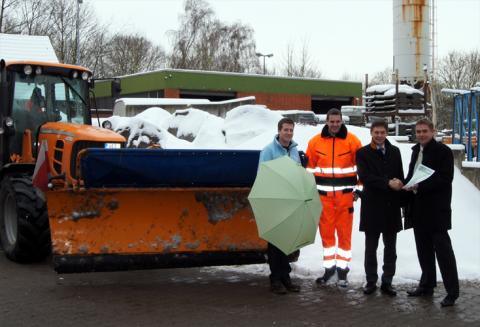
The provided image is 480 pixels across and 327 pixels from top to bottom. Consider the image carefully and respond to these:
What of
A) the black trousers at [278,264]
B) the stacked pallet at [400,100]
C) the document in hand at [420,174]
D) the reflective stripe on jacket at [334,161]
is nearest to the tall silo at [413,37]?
the stacked pallet at [400,100]

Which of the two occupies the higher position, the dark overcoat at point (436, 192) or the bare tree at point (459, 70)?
the bare tree at point (459, 70)

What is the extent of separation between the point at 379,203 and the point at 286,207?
117cm

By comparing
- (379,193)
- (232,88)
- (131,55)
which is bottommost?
(379,193)

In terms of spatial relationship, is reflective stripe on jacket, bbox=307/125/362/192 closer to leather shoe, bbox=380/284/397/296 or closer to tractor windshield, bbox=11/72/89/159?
leather shoe, bbox=380/284/397/296

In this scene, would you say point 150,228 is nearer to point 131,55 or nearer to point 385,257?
point 385,257

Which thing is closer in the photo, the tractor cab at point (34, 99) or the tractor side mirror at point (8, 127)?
the tractor side mirror at point (8, 127)

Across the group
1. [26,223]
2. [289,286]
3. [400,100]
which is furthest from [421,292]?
[400,100]

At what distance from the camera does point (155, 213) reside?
711 centimetres

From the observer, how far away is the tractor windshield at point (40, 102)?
9074 millimetres

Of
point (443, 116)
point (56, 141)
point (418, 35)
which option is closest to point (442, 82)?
point (443, 116)

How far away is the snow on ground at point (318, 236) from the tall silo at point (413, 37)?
849 cm

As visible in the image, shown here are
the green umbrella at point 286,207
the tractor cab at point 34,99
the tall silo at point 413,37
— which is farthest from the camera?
the tall silo at point 413,37

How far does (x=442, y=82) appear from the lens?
189 ft

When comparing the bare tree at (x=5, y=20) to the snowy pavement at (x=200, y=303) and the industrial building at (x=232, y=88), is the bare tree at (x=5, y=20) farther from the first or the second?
the snowy pavement at (x=200, y=303)
